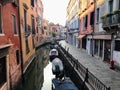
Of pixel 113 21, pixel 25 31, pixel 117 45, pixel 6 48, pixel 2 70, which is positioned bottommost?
pixel 2 70

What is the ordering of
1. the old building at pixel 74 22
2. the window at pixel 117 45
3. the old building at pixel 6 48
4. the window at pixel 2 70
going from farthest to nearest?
the old building at pixel 74 22 → the window at pixel 117 45 → the old building at pixel 6 48 → the window at pixel 2 70

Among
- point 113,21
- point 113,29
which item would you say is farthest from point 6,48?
point 113,29

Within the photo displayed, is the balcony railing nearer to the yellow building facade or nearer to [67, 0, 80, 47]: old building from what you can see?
the yellow building facade

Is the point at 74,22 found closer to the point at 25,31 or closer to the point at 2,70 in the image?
the point at 25,31

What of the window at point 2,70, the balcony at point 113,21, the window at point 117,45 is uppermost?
the balcony at point 113,21

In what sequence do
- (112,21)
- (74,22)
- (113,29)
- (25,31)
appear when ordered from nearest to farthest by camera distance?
(112,21)
(113,29)
(25,31)
(74,22)

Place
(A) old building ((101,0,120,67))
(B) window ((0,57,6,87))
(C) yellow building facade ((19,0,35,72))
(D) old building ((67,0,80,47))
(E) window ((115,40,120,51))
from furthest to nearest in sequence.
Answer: (D) old building ((67,0,80,47)) → (C) yellow building facade ((19,0,35,72)) → (E) window ((115,40,120,51)) → (A) old building ((101,0,120,67)) → (B) window ((0,57,6,87))

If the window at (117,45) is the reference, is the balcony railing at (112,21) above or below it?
above

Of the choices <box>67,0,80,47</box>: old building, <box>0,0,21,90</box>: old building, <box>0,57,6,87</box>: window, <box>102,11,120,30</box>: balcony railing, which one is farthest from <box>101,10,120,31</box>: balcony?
<box>67,0,80,47</box>: old building

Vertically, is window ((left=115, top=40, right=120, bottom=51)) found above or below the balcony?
below

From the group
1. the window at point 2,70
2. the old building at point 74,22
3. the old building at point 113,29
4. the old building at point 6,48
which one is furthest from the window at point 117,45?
the old building at point 74,22

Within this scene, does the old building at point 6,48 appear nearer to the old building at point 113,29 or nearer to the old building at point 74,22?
the old building at point 113,29

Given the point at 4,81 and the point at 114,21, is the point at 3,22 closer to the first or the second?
the point at 4,81

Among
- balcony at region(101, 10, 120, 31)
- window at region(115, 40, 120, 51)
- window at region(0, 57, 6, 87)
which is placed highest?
balcony at region(101, 10, 120, 31)
